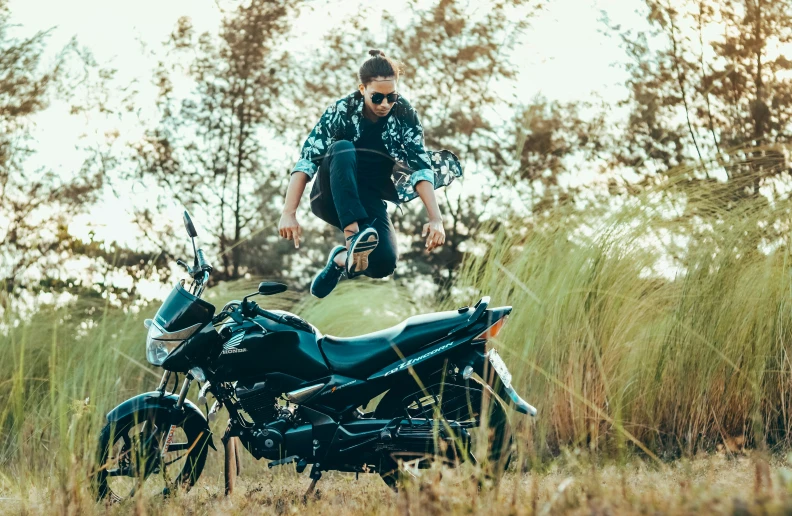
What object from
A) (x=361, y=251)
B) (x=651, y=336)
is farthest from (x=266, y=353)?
(x=651, y=336)

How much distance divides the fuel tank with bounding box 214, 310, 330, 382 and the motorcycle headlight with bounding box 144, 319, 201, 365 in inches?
6.7

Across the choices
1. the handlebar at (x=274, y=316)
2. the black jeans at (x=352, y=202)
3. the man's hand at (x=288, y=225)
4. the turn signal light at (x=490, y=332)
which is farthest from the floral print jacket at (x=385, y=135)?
the turn signal light at (x=490, y=332)

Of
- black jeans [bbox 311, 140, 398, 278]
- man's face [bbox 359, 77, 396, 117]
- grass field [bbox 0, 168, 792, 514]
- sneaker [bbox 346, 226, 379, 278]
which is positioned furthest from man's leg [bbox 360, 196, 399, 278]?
grass field [bbox 0, 168, 792, 514]

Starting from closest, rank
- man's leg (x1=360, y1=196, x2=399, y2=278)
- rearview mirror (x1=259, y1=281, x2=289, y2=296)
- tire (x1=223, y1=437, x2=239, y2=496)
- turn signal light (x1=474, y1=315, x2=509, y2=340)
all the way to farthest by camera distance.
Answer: rearview mirror (x1=259, y1=281, x2=289, y2=296) < turn signal light (x1=474, y1=315, x2=509, y2=340) < tire (x1=223, y1=437, x2=239, y2=496) < man's leg (x1=360, y1=196, x2=399, y2=278)

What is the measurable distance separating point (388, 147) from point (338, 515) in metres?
1.92

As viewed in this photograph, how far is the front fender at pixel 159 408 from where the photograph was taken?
4.25 metres

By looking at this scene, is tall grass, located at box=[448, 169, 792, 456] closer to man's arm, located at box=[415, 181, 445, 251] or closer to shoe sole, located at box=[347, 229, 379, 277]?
man's arm, located at box=[415, 181, 445, 251]

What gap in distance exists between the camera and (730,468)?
4.86m

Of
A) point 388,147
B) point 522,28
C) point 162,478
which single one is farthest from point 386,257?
point 522,28

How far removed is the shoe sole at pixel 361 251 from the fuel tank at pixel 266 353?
15.8 inches

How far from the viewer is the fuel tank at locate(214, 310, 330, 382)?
4.17m

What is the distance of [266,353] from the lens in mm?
4191

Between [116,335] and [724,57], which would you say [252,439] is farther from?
[724,57]

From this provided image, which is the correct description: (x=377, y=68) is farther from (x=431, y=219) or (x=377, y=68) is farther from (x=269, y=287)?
(x=269, y=287)
